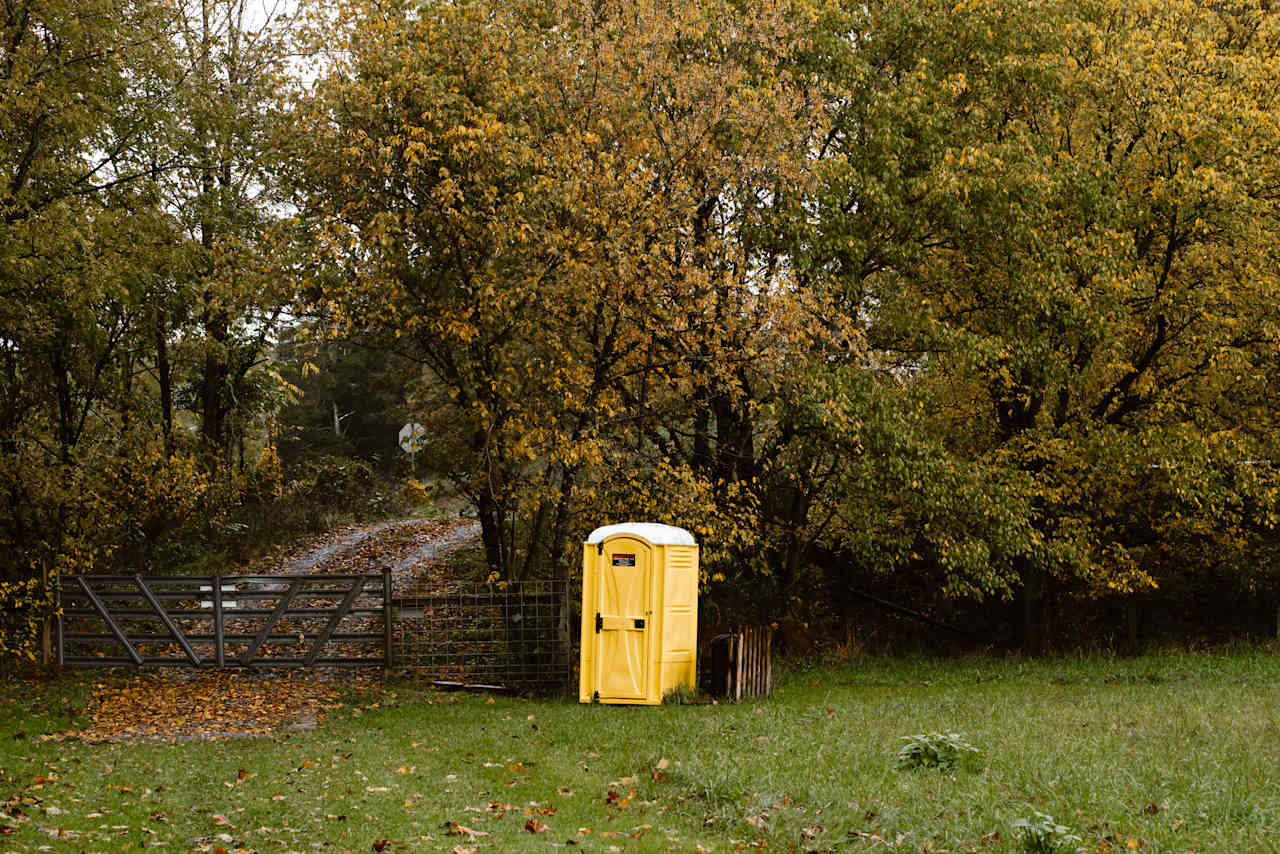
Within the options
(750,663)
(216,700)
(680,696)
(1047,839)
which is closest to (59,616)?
(216,700)

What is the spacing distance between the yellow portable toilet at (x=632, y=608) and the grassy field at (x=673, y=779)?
0.52 meters

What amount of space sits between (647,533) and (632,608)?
0.93 metres

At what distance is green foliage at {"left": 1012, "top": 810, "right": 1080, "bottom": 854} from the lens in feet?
19.4

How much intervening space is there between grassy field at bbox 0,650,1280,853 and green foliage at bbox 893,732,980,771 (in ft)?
0.33

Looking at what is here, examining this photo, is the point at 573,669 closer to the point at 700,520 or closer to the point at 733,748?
the point at 700,520

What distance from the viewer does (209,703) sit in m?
13.9

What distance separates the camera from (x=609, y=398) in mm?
14594

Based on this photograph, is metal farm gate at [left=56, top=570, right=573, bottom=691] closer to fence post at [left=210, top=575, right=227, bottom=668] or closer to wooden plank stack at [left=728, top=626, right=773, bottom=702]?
fence post at [left=210, top=575, right=227, bottom=668]

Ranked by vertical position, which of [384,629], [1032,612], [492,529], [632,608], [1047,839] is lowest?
[1032,612]

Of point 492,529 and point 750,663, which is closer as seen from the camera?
point 750,663

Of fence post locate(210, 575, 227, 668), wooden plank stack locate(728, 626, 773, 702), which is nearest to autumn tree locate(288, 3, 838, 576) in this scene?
wooden plank stack locate(728, 626, 773, 702)

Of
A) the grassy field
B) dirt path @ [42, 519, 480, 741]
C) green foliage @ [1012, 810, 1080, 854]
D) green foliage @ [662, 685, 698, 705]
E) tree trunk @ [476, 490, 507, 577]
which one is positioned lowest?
dirt path @ [42, 519, 480, 741]

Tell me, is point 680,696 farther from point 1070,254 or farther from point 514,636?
point 1070,254

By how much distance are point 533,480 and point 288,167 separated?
18.8 feet
